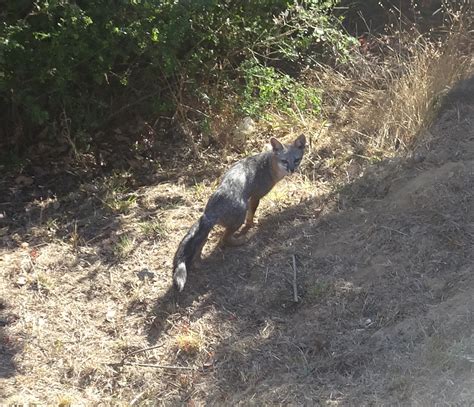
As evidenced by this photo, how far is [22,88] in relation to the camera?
7535 mm

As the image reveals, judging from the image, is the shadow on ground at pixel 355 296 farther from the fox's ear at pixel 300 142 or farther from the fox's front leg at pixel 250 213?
the fox's ear at pixel 300 142

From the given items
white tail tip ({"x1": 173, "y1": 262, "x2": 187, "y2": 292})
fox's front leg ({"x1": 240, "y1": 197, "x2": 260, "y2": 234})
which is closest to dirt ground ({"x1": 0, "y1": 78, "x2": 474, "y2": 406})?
fox's front leg ({"x1": 240, "y1": 197, "x2": 260, "y2": 234})

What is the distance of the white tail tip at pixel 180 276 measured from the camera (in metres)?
5.86

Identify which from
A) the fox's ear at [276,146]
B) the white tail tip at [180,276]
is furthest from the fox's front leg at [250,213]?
the white tail tip at [180,276]

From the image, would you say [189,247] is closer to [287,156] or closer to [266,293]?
[266,293]

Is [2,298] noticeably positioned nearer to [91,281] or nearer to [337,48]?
[91,281]

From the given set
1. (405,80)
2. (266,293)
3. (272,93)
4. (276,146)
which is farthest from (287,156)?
(405,80)

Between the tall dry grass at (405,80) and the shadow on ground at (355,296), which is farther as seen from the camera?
the tall dry grass at (405,80)

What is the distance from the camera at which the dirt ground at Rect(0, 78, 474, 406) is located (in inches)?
203

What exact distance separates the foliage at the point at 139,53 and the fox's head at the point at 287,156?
94 centimetres

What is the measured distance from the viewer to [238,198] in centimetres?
647

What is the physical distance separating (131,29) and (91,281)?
2.46 m

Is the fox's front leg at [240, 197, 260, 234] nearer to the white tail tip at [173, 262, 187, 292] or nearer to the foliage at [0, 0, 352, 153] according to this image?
the white tail tip at [173, 262, 187, 292]

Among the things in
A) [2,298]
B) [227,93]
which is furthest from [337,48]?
[2,298]
